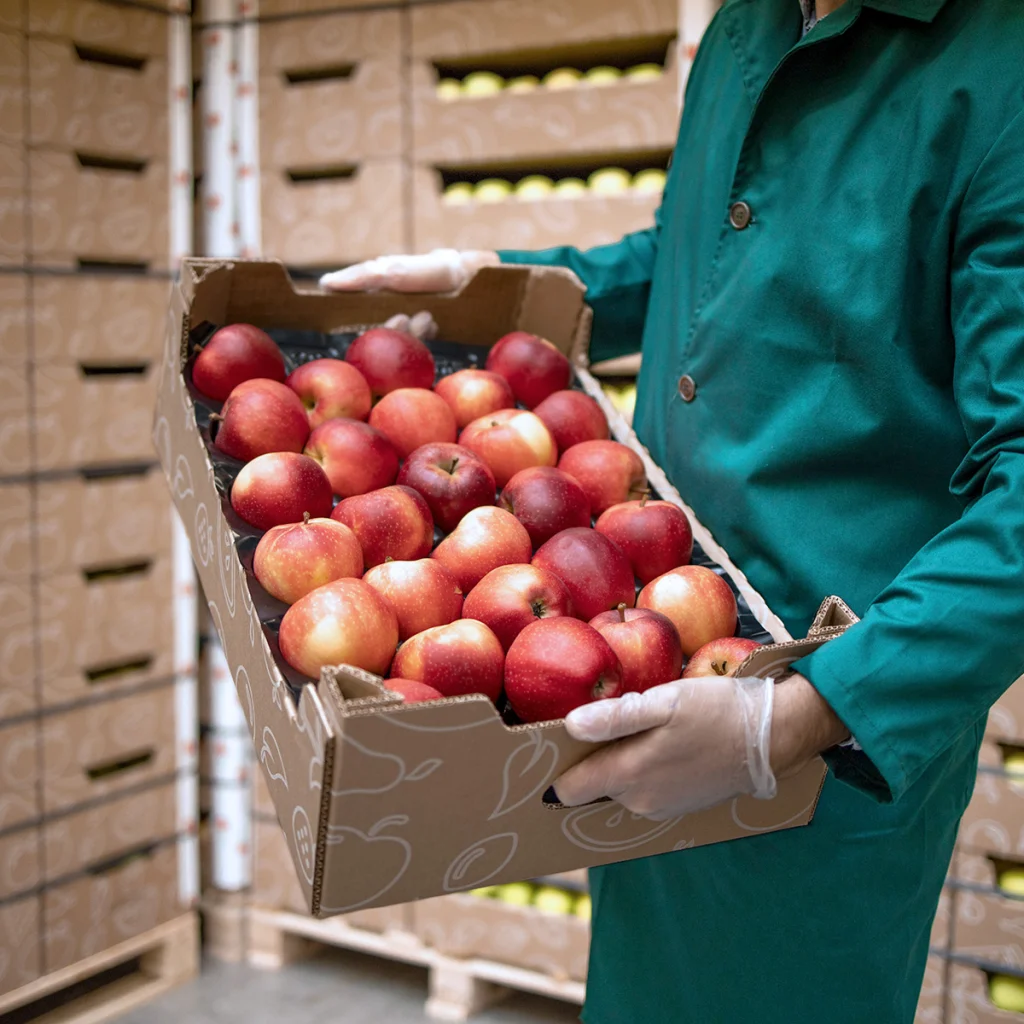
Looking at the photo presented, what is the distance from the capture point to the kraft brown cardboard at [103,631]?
2131 mm

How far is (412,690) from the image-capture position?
74cm

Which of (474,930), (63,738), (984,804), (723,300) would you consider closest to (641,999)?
(723,300)

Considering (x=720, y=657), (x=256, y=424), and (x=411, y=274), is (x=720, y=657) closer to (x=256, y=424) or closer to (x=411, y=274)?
(x=256, y=424)

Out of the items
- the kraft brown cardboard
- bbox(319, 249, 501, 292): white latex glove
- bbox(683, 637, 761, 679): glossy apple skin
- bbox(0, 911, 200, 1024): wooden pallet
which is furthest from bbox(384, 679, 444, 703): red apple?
bbox(0, 911, 200, 1024): wooden pallet

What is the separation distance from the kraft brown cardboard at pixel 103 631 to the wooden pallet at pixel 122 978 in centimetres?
55

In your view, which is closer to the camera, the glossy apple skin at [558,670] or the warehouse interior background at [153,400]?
the glossy apple skin at [558,670]

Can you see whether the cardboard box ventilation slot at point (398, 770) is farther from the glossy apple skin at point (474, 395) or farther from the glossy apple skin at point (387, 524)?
the glossy apple skin at point (474, 395)

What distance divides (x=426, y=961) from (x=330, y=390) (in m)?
1.63

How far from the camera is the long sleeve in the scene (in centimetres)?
73

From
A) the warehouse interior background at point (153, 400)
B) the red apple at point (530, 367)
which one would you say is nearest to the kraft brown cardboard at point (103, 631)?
the warehouse interior background at point (153, 400)

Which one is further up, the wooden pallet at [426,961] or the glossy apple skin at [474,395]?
the glossy apple skin at [474,395]

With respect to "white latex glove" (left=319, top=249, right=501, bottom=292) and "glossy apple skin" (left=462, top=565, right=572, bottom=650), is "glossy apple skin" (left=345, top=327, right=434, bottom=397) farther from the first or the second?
"glossy apple skin" (left=462, top=565, right=572, bottom=650)

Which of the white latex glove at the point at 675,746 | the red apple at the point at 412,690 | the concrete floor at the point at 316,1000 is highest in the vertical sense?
the red apple at the point at 412,690

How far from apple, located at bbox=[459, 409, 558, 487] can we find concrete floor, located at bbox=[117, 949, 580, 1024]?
163 cm
